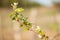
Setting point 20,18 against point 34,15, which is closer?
point 20,18

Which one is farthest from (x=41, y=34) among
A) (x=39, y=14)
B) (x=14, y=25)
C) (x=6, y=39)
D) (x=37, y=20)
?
(x=39, y=14)

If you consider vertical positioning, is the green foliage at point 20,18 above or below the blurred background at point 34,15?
above

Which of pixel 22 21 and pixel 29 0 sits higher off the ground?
pixel 22 21

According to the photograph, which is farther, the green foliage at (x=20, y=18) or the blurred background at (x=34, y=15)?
the blurred background at (x=34, y=15)

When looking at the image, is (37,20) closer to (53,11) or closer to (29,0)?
(53,11)

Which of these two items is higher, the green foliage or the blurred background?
the green foliage

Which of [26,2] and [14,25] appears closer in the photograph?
[14,25]

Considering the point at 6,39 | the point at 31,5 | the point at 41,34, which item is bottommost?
the point at 6,39

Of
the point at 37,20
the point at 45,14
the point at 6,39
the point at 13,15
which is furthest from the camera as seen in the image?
the point at 45,14

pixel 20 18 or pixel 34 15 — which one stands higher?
pixel 20 18

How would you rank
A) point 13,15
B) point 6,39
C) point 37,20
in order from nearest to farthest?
point 13,15
point 6,39
point 37,20

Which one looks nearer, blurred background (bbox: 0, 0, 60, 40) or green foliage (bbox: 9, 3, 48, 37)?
green foliage (bbox: 9, 3, 48, 37)
